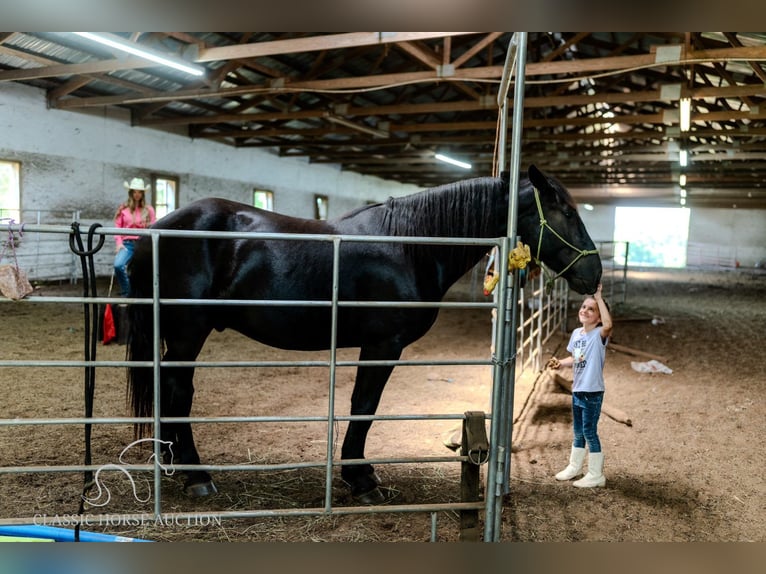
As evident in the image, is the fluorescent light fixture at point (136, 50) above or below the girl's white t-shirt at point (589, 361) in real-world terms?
above

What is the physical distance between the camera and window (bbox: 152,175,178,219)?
13.2 m

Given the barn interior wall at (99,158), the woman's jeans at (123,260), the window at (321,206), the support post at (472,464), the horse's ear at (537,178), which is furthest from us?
the window at (321,206)

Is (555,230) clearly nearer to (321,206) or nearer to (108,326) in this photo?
(108,326)

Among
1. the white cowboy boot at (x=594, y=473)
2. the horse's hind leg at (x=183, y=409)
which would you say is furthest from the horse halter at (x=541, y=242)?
the horse's hind leg at (x=183, y=409)

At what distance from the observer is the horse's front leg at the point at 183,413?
9.50 feet

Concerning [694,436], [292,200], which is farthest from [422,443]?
[292,200]

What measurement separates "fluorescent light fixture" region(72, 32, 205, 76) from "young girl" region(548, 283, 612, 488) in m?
5.70

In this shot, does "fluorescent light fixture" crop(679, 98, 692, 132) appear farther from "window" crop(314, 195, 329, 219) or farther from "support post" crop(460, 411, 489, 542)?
"window" crop(314, 195, 329, 219)

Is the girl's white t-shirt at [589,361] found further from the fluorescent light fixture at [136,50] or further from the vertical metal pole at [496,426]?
the fluorescent light fixture at [136,50]

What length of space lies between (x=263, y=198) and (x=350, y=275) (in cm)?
1484

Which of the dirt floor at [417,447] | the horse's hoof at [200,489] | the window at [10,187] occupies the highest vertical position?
the window at [10,187]

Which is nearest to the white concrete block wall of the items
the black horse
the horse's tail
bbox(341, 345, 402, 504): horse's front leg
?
the horse's tail

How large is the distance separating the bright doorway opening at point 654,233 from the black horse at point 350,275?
23628 mm
